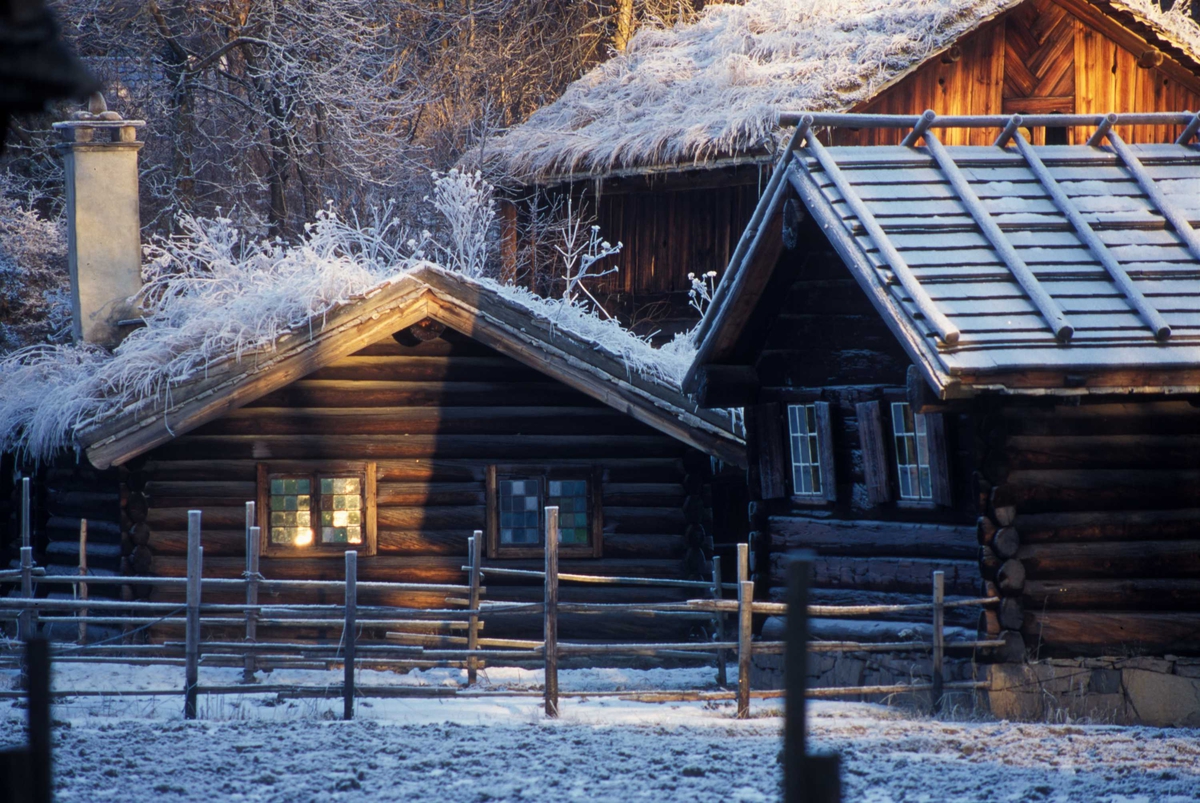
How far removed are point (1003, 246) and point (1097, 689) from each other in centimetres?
331

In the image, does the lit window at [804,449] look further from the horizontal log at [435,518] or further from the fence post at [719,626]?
the horizontal log at [435,518]

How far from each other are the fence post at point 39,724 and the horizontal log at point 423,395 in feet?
34.1

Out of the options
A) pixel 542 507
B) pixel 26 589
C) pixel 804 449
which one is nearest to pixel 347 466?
pixel 542 507

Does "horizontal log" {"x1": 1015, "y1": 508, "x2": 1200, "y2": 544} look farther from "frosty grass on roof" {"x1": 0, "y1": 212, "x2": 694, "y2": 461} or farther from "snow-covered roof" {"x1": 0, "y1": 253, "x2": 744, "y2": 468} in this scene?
"frosty grass on roof" {"x1": 0, "y1": 212, "x2": 694, "y2": 461}

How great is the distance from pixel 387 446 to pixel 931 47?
1039 centimetres

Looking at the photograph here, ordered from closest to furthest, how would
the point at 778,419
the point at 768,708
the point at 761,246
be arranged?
the point at 768,708
the point at 761,246
the point at 778,419

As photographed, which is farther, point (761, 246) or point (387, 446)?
point (387, 446)

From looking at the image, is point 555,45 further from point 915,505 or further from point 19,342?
point 915,505

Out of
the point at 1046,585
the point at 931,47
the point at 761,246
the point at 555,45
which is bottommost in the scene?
the point at 1046,585

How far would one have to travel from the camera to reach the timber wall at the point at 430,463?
13.6m

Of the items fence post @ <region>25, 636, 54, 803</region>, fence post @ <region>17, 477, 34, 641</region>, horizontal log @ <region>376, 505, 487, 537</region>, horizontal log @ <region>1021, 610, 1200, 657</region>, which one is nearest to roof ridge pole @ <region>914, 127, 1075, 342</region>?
A: horizontal log @ <region>1021, 610, 1200, 657</region>

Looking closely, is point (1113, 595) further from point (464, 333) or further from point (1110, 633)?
point (464, 333)

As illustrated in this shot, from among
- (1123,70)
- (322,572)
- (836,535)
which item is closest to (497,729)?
(836,535)

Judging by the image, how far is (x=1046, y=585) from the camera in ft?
33.4
